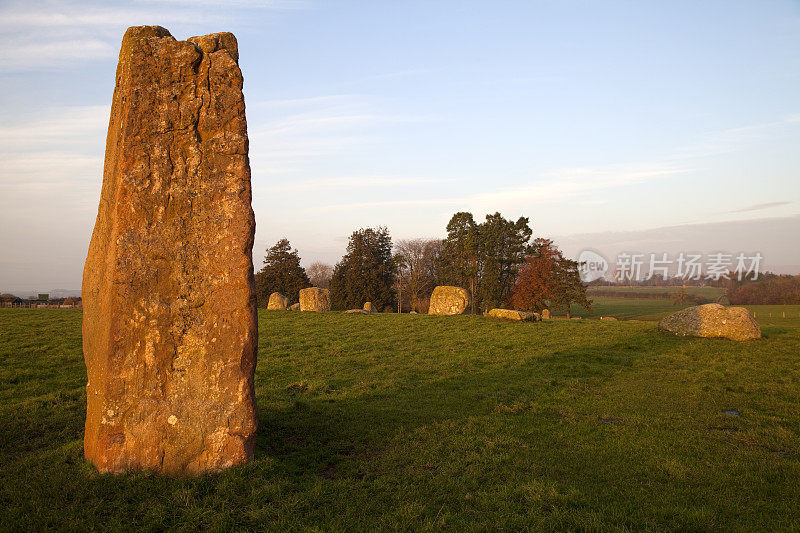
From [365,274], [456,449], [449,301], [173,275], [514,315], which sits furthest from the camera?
[365,274]

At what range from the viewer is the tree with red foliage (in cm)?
4056

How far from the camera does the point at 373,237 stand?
5259cm

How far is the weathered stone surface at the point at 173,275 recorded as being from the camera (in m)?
Answer: 6.31

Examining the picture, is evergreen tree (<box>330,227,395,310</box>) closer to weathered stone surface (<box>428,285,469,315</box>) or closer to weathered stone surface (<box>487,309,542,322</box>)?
weathered stone surface (<box>428,285,469,315</box>)

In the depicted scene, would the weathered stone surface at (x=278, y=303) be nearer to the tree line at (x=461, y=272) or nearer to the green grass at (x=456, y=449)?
the tree line at (x=461, y=272)

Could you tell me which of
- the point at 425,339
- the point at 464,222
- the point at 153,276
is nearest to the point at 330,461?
the point at 153,276

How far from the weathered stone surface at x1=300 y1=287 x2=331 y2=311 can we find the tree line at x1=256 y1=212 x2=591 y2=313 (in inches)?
488

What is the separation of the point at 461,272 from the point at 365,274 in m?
10.5

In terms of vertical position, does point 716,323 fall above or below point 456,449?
above

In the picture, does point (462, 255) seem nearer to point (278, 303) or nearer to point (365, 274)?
point (365, 274)

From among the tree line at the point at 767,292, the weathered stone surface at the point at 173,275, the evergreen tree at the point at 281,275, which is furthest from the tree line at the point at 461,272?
the weathered stone surface at the point at 173,275

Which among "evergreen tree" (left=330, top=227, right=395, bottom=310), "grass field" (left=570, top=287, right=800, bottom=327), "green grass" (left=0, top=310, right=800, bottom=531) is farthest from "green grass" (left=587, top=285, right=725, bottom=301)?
"green grass" (left=0, top=310, right=800, bottom=531)

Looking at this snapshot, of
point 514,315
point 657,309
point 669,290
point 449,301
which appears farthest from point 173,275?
point 669,290

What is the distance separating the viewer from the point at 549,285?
41156 millimetres
